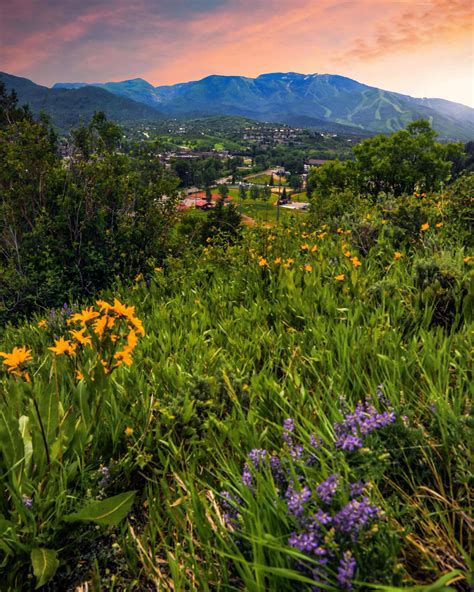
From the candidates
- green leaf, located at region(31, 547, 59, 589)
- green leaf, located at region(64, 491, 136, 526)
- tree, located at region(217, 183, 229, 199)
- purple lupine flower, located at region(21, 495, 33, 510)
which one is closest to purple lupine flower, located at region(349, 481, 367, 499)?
green leaf, located at region(64, 491, 136, 526)

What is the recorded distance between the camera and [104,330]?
6.06 ft

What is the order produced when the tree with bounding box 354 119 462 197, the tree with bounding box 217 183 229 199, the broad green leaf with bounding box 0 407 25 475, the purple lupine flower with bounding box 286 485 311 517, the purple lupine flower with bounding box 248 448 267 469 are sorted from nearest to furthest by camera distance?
the purple lupine flower with bounding box 286 485 311 517 < the purple lupine flower with bounding box 248 448 267 469 < the broad green leaf with bounding box 0 407 25 475 < the tree with bounding box 354 119 462 197 < the tree with bounding box 217 183 229 199

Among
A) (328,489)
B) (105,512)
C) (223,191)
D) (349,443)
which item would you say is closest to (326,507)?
(328,489)

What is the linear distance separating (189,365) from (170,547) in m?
1.26

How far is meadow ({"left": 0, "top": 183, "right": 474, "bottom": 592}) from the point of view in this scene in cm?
111

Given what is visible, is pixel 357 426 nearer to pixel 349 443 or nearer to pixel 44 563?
pixel 349 443

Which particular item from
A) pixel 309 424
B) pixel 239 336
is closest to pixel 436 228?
pixel 239 336

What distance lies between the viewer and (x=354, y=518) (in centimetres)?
100

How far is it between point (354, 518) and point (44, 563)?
1092 mm

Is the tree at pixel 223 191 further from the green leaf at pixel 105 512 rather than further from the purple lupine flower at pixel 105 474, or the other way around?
the green leaf at pixel 105 512

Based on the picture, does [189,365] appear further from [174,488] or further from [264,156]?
[264,156]

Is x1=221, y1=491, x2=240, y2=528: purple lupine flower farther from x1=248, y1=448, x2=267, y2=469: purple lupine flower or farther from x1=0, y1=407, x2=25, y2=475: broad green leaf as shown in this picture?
x1=0, y1=407, x2=25, y2=475: broad green leaf

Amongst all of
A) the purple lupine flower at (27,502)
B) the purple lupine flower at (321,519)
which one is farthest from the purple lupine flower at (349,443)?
the purple lupine flower at (27,502)

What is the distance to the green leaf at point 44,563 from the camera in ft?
4.17
